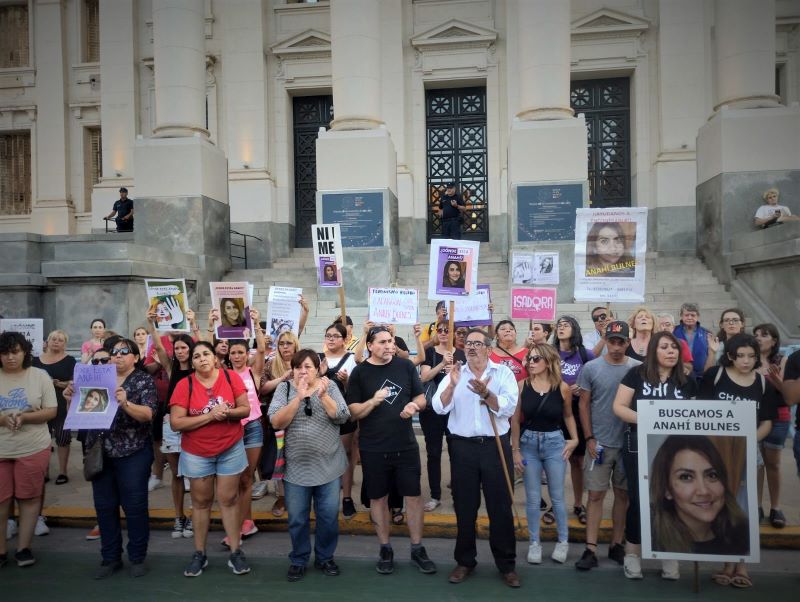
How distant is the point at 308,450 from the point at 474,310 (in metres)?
3.49

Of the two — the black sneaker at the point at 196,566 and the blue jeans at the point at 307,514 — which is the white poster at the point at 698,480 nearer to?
the blue jeans at the point at 307,514

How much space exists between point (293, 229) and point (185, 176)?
5.66m

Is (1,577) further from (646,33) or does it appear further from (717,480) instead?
(646,33)

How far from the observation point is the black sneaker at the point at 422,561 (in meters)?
5.25

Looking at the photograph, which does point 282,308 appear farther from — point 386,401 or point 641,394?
point 641,394

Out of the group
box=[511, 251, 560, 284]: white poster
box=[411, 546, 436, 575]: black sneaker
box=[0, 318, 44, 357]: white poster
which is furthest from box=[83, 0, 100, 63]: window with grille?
box=[411, 546, 436, 575]: black sneaker

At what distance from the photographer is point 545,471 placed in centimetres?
537

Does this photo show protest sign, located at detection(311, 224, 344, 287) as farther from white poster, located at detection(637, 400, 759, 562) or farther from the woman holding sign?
white poster, located at detection(637, 400, 759, 562)

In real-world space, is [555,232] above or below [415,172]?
below

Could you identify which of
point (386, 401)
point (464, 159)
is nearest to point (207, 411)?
point (386, 401)

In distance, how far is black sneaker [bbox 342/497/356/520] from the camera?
20.7 ft

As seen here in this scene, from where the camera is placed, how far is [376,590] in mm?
4992

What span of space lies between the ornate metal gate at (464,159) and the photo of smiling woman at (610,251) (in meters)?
11.1

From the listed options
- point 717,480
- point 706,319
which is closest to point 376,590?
point 717,480
